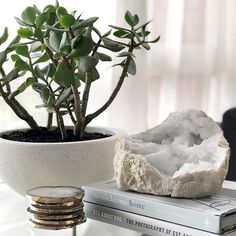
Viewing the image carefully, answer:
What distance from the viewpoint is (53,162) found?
1010mm

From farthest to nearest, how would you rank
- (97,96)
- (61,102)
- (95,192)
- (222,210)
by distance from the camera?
Result: (97,96), (61,102), (95,192), (222,210)

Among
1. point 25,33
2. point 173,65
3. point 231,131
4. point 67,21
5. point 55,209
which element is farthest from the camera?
point 173,65

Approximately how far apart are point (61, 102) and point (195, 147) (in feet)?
0.79

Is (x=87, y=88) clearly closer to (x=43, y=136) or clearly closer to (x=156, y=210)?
(x=43, y=136)

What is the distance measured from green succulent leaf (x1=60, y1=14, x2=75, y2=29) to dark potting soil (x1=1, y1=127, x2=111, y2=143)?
0.72ft

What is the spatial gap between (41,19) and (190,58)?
3.04 ft

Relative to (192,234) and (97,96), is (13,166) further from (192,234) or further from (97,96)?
(97,96)

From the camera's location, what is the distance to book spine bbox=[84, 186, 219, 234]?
813mm

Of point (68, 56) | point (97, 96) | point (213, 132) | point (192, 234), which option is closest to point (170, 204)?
point (192, 234)

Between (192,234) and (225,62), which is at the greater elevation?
(225,62)

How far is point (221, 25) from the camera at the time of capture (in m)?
1.93

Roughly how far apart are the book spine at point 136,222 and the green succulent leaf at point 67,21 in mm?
270

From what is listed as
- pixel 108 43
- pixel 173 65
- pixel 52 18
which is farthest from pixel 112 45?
pixel 173 65

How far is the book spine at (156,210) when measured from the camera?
2.67 ft
